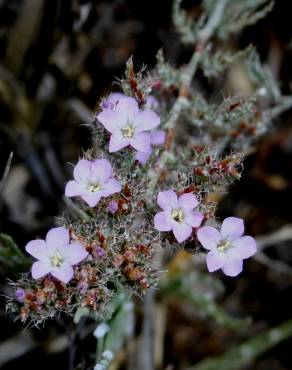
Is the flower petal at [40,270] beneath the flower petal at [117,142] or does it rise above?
beneath

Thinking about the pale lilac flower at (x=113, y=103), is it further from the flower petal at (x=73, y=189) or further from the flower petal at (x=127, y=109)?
the flower petal at (x=73, y=189)

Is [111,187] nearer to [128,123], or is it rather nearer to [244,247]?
[128,123]

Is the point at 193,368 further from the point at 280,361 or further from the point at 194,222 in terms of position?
the point at 194,222

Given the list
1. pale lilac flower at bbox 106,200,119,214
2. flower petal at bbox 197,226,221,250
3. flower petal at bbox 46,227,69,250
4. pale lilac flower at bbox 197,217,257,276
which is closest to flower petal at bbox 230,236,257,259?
pale lilac flower at bbox 197,217,257,276

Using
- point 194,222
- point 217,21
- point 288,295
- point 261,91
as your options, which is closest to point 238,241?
point 194,222

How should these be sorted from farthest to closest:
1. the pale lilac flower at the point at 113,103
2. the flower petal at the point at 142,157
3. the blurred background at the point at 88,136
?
the blurred background at the point at 88,136
the flower petal at the point at 142,157
the pale lilac flower at the point at 113,103

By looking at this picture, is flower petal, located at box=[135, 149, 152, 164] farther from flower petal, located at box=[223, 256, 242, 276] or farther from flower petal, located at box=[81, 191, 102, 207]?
flower petal, located at box=[223, 256, 242, 276]

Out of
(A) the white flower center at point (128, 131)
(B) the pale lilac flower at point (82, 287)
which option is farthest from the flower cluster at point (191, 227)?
(B) the pale lilac flower at point (82, 287)
